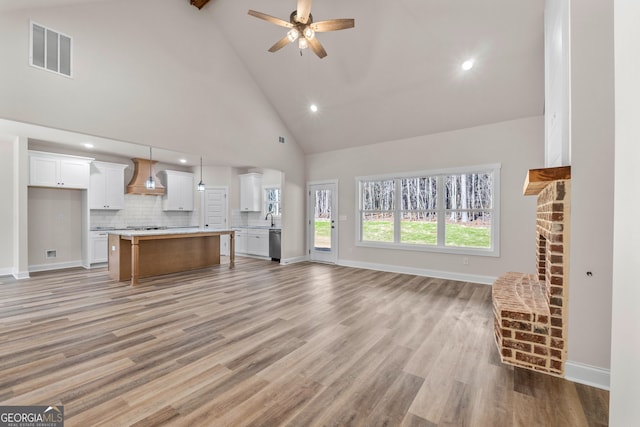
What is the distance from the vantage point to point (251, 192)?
8.18m

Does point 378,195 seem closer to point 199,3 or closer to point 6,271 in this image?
point 199,3

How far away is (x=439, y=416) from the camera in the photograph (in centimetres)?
167

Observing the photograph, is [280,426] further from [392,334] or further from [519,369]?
[519,369]

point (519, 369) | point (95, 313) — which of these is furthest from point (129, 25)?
point (519, 369)

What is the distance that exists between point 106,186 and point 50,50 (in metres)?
3.47

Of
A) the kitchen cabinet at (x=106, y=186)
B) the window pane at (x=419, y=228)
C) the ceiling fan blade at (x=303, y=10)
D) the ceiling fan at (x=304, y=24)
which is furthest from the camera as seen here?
the kitchen cabinet at (x=106, y=186)

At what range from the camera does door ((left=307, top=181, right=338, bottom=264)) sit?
678 centimetres

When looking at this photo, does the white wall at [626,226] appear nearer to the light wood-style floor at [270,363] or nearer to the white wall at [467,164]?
the light wood-style floor at [270,363]

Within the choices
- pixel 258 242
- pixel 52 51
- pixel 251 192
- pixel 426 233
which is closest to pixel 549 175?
pixel 426 233

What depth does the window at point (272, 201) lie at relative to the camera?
833 centimetres

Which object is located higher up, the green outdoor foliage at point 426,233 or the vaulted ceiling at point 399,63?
the vaulted ceiling at point 399,63

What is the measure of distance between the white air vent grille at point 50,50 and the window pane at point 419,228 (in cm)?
601

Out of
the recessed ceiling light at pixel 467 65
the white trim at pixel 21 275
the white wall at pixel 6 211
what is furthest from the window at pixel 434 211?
the white wall at pixel 6 211

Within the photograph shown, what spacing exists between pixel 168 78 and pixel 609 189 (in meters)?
5.81
